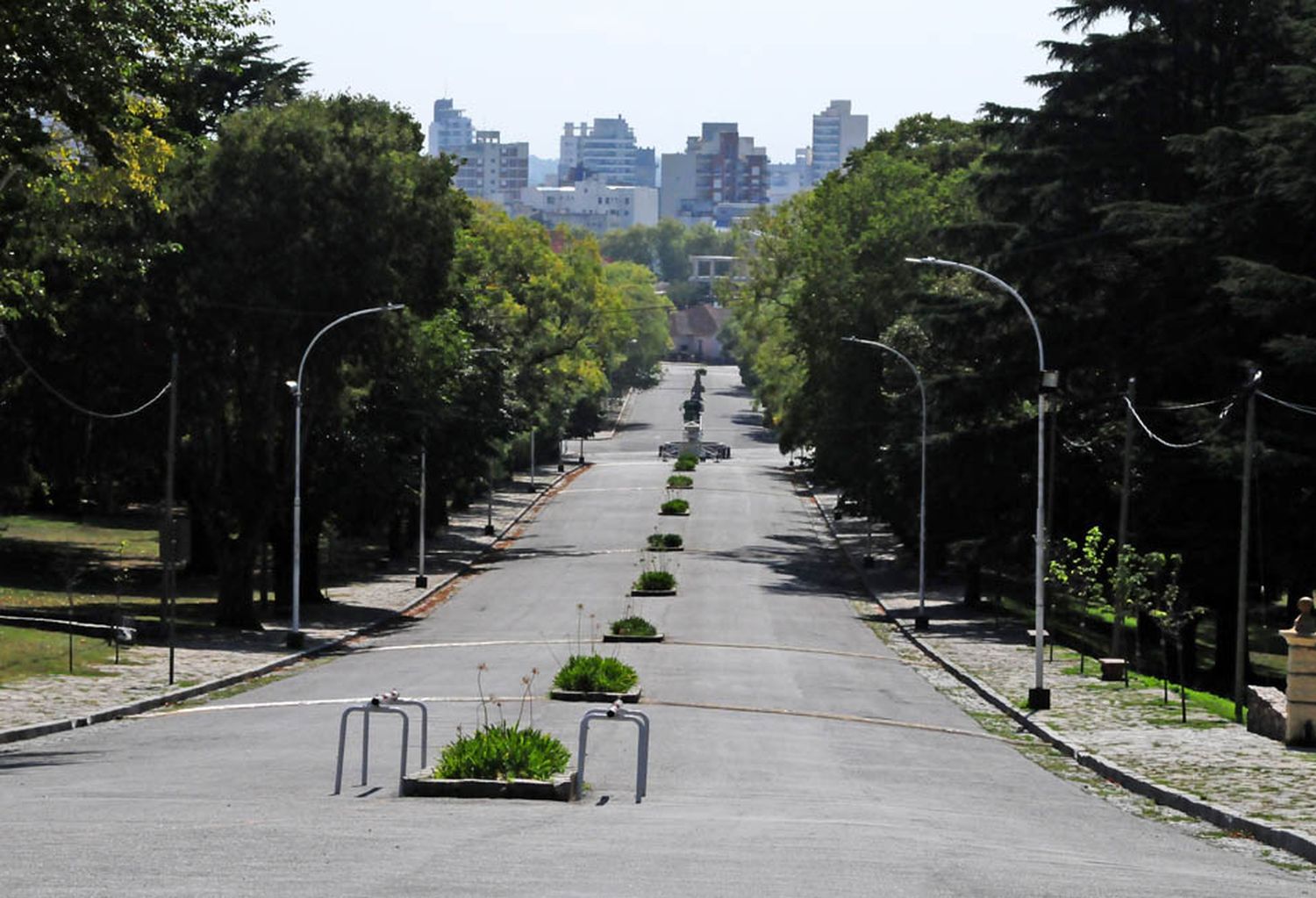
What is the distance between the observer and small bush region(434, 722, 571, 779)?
18.4m

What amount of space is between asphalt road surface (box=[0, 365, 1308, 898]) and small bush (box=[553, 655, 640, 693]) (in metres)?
0.61

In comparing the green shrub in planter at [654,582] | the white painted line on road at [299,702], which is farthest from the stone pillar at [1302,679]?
the green shrub in planter at [654,582]

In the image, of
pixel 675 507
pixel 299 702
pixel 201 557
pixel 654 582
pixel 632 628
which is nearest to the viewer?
pixel 299 702

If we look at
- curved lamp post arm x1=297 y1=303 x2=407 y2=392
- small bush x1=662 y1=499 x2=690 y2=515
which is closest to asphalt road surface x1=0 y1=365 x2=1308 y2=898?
curved lamp post arm x1=297 y1=303 x2=407 y2=392

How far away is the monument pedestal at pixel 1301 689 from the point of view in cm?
2533

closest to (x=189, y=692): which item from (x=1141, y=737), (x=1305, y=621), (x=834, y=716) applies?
(x=834, y=716)

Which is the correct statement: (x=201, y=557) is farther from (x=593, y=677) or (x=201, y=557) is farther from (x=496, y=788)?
(x=496, y=788)

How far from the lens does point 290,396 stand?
49469 millimetres

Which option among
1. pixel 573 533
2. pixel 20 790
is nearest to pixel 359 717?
pixel 20 790

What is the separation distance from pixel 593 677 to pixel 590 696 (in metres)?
0.33

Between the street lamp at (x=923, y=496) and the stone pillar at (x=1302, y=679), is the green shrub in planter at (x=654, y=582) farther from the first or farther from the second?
the stone pillar at (x=1302, y=679)

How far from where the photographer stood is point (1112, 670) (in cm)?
3900

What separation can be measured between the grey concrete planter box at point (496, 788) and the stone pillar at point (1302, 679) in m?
11.8

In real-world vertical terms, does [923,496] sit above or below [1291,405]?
below
